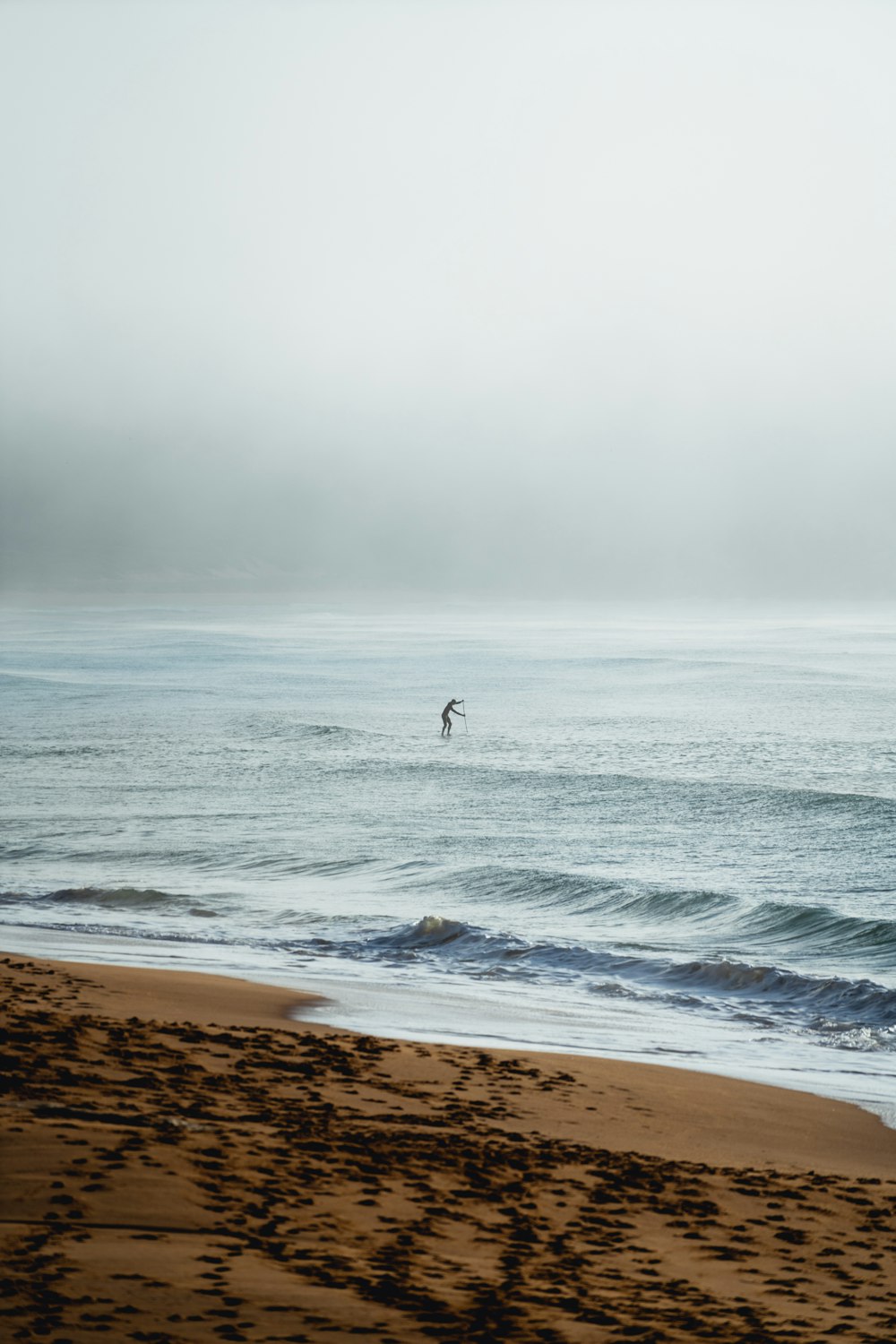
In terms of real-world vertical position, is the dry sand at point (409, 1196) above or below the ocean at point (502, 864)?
above

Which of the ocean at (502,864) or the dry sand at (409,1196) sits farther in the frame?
the ocean at (502,864)

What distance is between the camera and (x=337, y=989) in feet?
43.0

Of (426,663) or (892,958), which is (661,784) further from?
(426,663)

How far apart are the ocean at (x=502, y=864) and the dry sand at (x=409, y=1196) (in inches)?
79.9

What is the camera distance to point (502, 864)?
21766mm

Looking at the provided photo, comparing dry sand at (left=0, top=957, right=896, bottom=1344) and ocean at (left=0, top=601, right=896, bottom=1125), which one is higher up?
dry sand at (left=0, top=957, right=896, bottom=1344)

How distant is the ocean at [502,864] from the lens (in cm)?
1295

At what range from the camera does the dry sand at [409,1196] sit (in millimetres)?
4973

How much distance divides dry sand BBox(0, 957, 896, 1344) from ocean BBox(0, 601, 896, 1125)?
203 centimetres

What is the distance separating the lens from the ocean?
1295 centimetres

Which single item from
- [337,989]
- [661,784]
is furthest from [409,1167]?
[661,784]

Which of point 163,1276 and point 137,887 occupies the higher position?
point 163,1276

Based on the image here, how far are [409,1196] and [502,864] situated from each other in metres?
15.5

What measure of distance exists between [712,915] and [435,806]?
11.4m
